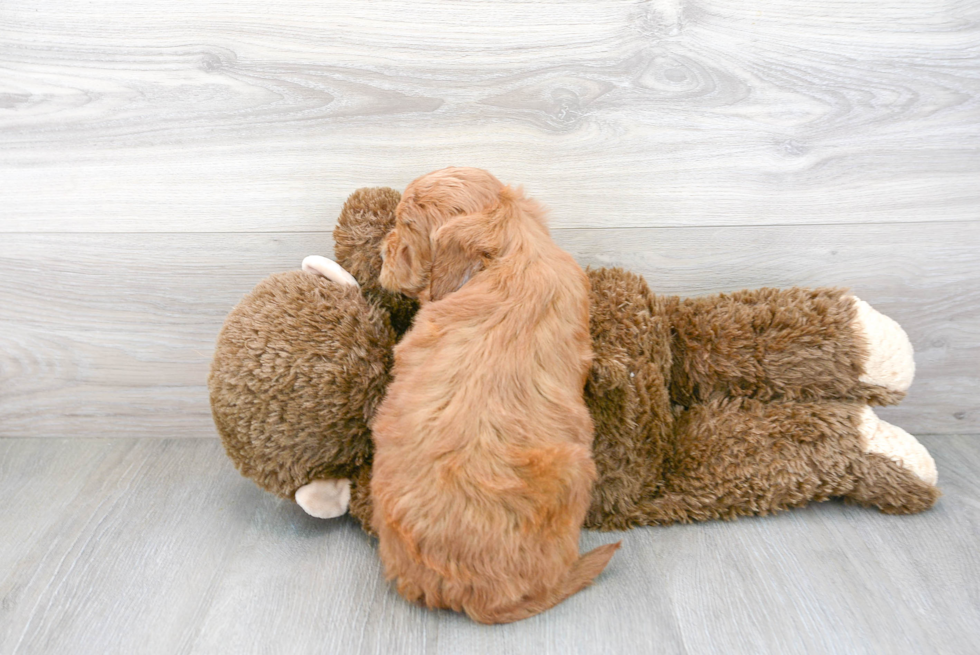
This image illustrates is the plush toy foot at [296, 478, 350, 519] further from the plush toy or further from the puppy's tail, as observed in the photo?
the puppy's tail

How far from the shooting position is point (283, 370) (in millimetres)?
995

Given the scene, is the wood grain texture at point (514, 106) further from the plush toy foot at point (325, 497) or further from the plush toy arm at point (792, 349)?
the plush toy foot at point (325, 497)

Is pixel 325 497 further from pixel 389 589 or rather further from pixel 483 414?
pixel 483 414

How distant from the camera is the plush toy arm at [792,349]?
1060 mm

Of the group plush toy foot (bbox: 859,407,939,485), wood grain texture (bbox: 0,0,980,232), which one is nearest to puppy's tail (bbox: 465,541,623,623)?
plush toy foot (bbox: 859,407,939,485)

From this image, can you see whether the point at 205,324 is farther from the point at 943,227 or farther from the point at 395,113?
the point at 943,227

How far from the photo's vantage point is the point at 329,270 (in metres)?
1.06

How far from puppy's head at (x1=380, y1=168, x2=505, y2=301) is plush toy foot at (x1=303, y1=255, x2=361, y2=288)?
0.52 feet

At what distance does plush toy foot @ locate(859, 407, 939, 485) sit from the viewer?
1.04 m

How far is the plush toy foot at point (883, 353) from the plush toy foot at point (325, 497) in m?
0.81

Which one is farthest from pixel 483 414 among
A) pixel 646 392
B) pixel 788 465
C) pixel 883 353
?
pixel 883 353

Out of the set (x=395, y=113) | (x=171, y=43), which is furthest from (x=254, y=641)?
(x=171, y=43)

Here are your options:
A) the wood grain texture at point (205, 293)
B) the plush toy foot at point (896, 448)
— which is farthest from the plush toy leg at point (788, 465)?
the wood grain texture at point (205, 293)

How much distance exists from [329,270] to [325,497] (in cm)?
34
